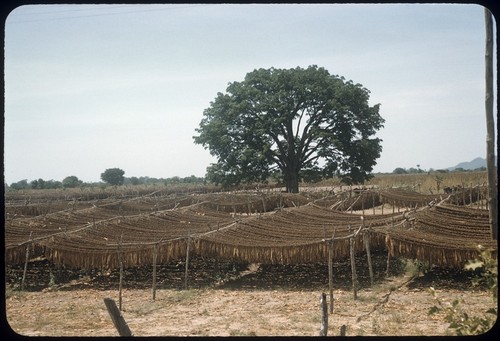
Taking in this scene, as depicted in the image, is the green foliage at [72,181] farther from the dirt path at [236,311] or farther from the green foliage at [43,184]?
the dirt path at [236,311]

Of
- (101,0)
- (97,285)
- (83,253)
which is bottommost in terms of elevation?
(97,285)

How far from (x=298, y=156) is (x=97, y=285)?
21469 millimetres

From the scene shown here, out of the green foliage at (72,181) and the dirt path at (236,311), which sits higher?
the green foliage at (72,181)

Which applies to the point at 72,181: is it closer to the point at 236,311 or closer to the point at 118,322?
the point at 236,311

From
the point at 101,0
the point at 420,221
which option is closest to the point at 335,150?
the point at 420,221

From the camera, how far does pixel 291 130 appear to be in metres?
32.4

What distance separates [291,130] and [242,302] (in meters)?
22.9

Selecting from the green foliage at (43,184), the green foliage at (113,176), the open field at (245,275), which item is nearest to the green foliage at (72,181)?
the green foliage at (113,176)

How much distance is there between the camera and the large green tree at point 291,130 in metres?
31.2

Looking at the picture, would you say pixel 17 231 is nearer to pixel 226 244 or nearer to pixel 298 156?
pixel 226 244

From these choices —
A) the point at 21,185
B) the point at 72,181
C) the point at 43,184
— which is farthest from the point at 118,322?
the point at 21,185

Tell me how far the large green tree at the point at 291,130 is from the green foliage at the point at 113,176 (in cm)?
4954

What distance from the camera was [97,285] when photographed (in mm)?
12828

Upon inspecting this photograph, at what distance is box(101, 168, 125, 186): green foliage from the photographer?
3083 inches
